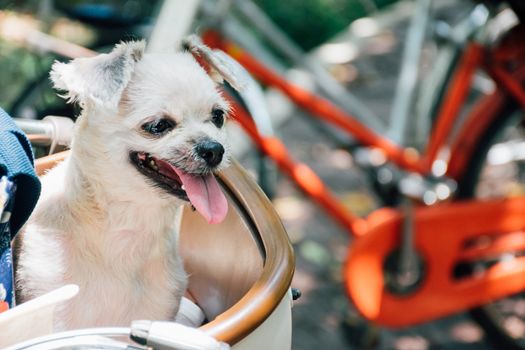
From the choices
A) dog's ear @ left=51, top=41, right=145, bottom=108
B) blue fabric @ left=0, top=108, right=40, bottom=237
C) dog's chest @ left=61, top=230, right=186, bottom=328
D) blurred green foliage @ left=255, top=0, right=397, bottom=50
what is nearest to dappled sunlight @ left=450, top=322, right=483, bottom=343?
dog's chest @ left=61, top=230, right=186, bottom=328

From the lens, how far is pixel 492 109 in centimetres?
254

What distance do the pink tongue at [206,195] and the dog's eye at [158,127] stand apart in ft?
0.22

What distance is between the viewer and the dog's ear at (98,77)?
1233 millimetres

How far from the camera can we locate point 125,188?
1.36m

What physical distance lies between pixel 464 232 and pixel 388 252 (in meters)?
0.26

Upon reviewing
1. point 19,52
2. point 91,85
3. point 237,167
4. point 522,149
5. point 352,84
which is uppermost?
point 91,85

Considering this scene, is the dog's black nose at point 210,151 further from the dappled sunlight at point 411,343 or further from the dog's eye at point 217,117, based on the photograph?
the dappled sunlight at point 411,343

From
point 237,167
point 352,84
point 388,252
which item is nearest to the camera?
point 237,167

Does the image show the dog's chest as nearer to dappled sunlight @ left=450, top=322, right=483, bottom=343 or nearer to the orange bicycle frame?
the orange bicycle frame

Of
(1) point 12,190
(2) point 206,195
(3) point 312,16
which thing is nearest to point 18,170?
(1) point 12,190

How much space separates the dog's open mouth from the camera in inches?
50.1

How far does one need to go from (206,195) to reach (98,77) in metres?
0.26

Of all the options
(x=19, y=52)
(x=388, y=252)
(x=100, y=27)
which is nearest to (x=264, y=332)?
(x=388, y=252)

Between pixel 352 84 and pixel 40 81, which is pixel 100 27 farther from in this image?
pixel 352 84
